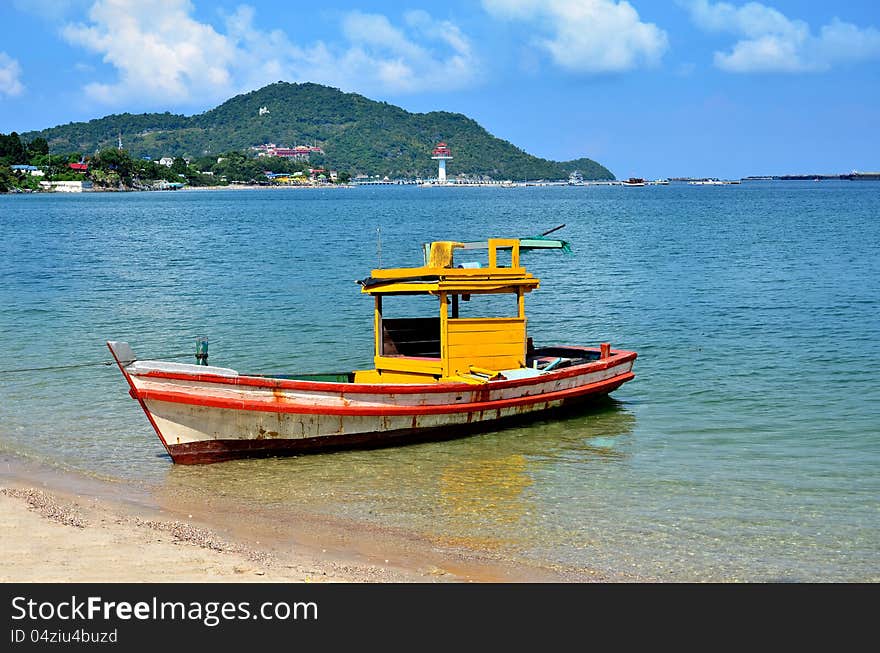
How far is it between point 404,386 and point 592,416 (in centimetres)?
420

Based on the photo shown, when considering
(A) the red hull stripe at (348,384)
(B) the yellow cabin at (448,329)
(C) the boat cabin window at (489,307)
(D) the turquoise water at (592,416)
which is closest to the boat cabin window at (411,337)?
(B) the yellow cabin at (448,329)

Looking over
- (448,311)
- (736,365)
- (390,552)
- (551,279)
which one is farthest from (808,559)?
(551,279)

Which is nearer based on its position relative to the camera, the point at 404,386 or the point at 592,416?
the point at 404,386

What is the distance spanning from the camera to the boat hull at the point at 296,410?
14781mm

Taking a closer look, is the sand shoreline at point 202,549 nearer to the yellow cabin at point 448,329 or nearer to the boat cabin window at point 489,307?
the yellow cabin at point 448,329

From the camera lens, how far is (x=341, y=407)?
15719 millimetres

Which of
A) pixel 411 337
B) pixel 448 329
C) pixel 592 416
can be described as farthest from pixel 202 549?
pixel 592 416

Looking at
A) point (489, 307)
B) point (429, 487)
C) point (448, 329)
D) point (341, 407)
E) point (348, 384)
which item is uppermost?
point (448, 329)

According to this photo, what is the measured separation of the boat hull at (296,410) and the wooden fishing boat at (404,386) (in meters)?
0.02

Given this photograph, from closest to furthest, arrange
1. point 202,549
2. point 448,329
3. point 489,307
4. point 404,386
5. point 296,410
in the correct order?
1. point 202,549
2. point 296,410
3. point 404,386
4. point 448,329
5. point 489,307

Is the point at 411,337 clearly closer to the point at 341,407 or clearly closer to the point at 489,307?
the point at 341,407

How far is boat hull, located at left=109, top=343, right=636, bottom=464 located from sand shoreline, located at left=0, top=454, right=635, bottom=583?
1.67m

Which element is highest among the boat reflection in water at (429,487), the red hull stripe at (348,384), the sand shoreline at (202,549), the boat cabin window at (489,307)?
the red hull stripe at (348,384)

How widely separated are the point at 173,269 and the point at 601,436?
33553mm
